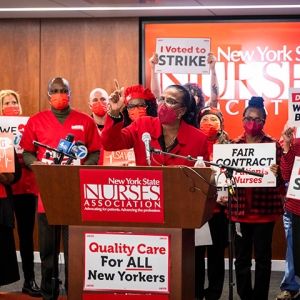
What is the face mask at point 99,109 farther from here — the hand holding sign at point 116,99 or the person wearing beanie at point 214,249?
the hand holding sign at point 116,99

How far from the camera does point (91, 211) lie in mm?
4395

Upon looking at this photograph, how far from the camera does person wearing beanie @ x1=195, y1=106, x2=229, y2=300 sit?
22.1 ft

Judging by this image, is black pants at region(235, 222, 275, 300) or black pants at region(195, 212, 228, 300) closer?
black pants at region(235, 222, 275, 300)

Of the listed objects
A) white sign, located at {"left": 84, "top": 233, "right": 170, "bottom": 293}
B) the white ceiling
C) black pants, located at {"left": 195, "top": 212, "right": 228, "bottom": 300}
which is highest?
the white ceiling

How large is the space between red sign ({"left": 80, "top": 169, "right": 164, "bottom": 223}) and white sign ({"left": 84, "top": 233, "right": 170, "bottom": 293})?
0.44 feet

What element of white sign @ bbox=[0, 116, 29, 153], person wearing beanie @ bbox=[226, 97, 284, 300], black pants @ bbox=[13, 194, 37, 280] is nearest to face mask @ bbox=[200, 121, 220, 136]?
person wearing beanie @ bbox=[226, 97, 284, 300]

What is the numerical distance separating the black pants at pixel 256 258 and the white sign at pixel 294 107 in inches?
38.6

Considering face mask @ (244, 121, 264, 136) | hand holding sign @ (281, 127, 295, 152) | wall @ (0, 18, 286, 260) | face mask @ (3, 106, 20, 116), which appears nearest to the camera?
hand holding sign @ (281, 127, 295, 152)

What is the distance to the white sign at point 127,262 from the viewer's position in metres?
4.37

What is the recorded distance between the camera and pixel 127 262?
4398 mm

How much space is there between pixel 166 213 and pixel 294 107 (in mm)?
2402

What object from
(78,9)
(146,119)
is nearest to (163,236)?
(146,119)

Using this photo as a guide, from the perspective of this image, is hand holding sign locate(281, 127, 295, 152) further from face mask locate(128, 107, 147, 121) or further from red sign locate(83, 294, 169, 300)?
red sign locate(83, 294, 169, 300)

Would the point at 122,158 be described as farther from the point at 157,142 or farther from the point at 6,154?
the point at 157,142
